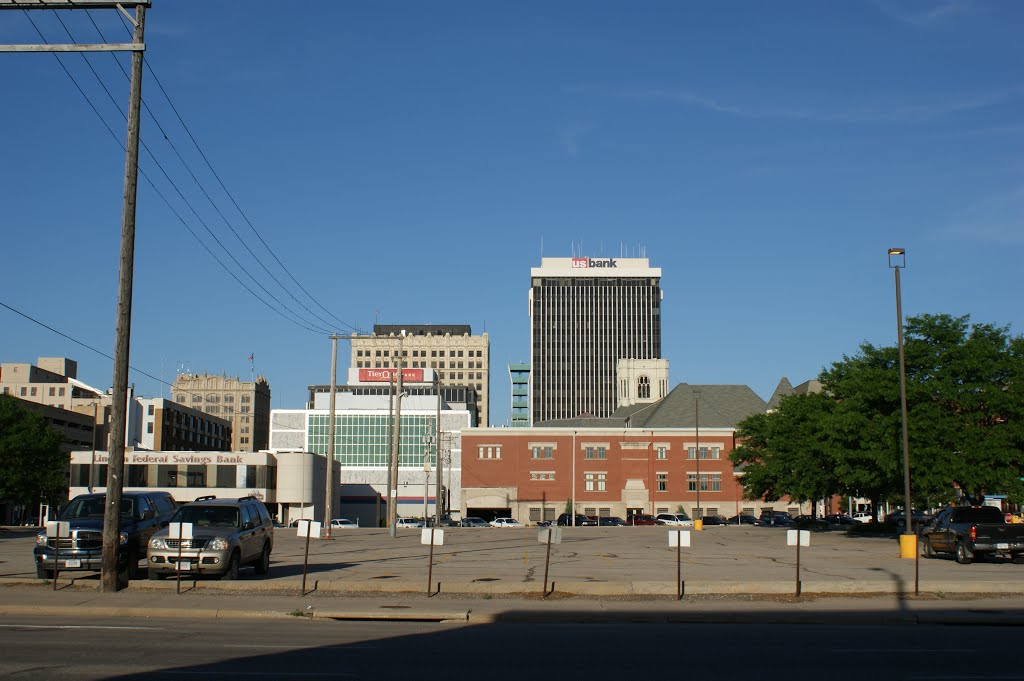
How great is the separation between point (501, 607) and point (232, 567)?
7433 mm

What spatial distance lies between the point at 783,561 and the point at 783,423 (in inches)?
1526

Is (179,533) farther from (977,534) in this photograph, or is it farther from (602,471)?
(602,471)

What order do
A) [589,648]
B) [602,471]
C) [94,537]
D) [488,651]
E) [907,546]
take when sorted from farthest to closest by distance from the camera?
[602,471], [907,546], [94,537], [589,648], [488,651]

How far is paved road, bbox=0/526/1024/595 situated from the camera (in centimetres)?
2278

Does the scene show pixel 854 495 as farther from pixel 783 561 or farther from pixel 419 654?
pixel 419 654

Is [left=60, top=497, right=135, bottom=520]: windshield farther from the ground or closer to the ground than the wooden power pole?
closer to the ground

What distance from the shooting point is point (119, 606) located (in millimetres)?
18953

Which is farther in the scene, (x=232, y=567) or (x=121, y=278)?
(x=232, y=567)

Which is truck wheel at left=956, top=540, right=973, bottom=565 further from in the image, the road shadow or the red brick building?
the red brick building

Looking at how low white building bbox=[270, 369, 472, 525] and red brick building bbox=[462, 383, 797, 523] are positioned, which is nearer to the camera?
red brick building bbox=[462, 383, 797, 523]

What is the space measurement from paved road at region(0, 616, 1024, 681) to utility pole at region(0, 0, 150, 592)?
394 cm

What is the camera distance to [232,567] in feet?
76.7

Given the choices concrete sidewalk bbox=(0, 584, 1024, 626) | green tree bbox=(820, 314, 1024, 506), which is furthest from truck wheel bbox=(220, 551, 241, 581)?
green tree bbox=(820, 314, 1024, 506)

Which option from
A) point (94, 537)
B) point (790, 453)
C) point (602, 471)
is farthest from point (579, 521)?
point (94, 537)
